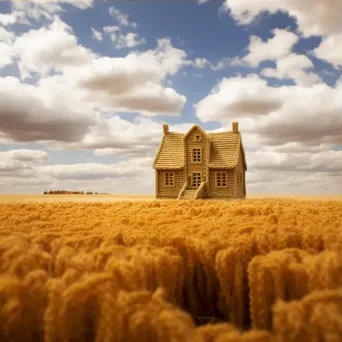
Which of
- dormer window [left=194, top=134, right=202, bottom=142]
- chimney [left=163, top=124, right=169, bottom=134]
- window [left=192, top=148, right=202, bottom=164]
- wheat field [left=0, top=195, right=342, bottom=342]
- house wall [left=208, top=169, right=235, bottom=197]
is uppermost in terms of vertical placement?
chimney [left=163, top=124, right=169, bottom=134]

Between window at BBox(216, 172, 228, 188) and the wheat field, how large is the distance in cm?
3086

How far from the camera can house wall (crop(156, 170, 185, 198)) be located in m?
33.8

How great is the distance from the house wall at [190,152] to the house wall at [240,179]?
132 inches

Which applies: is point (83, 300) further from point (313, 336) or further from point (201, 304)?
point (201, 304)

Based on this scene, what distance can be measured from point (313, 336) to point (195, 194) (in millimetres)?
30075

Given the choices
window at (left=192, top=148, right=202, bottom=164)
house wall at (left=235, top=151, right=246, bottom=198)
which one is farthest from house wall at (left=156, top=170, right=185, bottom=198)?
house wall at (left=235, top=151, right=246, bottom=198)

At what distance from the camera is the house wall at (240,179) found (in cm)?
3435

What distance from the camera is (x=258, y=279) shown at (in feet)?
5.44

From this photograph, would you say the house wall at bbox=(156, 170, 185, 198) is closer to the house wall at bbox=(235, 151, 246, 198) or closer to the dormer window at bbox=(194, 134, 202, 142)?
the dormer window at bbox=(194, 134, 202, 142)

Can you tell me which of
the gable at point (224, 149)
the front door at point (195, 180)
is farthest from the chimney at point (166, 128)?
the front door at point (195, 180)

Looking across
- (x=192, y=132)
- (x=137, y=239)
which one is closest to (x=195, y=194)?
(x=192, y=132)

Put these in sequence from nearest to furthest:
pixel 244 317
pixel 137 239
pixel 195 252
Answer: pixel 244 317, pixel 195 252, pixel 137 239

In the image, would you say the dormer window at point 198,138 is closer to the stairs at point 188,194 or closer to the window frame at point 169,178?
the window frame at point 169,178

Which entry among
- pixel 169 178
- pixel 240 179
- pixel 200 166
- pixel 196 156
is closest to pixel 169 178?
pixel 169 178
